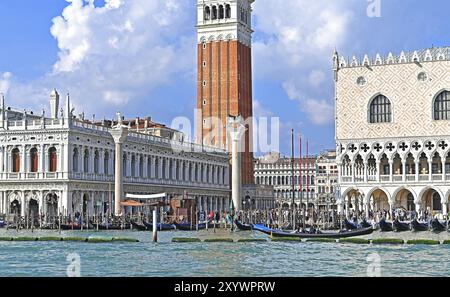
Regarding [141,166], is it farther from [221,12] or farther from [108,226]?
[221,12]

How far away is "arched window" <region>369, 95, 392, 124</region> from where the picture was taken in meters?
38.7

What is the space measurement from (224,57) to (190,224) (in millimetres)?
22092

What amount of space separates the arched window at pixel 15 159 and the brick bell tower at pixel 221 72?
1878cm

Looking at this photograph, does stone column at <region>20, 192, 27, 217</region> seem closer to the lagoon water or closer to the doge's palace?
the lagoon water

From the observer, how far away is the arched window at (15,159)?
1436 inches

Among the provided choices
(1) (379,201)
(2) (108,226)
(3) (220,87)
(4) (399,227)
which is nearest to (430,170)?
(1) (379,201)

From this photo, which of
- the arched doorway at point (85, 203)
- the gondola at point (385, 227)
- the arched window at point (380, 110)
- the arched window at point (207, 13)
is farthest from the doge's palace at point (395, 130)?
the arched window at point (207, 13)

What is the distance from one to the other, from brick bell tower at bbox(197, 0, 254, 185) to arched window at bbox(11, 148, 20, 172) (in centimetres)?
1878

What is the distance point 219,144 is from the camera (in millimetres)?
54531

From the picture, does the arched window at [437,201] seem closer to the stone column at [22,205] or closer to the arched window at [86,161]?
the arched window at [86,161]

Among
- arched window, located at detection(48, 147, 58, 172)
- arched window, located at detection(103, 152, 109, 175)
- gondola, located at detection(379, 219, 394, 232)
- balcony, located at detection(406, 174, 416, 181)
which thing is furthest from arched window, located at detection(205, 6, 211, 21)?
gondola, located at detection(379, 219, 394, 232)

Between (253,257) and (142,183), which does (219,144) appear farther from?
(253,257)

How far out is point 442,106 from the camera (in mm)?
37625
